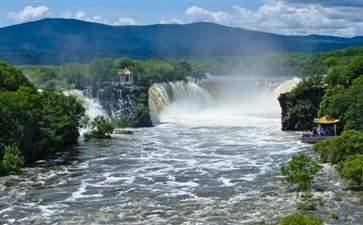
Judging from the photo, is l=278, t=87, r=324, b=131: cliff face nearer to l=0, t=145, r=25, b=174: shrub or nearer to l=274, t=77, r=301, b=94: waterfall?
l=274, t=77, r=301, b=94: waterfall

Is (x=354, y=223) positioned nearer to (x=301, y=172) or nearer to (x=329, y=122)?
(x=301, y=172)

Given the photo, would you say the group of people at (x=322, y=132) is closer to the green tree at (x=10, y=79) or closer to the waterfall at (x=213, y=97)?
the waterfall at (x=213, y=97)

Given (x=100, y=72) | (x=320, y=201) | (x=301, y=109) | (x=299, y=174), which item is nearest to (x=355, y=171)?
(x=299, y=174)

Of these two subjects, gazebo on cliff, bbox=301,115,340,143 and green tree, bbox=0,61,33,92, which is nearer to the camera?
green tree, bbox=0,61,33,92

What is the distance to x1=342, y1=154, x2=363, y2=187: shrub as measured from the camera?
33250 mm

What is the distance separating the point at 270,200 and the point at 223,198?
8.46 feet

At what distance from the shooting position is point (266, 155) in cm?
4650

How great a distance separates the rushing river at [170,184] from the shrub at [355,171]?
88 centimetres

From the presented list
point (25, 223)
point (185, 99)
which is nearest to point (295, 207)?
point (25, 223)

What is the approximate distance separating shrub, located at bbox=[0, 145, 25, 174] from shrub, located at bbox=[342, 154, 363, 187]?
21043 millimetres

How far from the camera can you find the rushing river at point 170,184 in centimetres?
2969

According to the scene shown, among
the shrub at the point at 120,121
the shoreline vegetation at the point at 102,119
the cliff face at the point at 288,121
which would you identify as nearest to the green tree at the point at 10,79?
the shoreline vegetation at the point at 102,119

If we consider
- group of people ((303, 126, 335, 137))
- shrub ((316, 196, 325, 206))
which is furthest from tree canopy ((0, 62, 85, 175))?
group of people ((303, 126, 335, 137))

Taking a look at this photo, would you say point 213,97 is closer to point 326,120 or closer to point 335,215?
point 326,120
